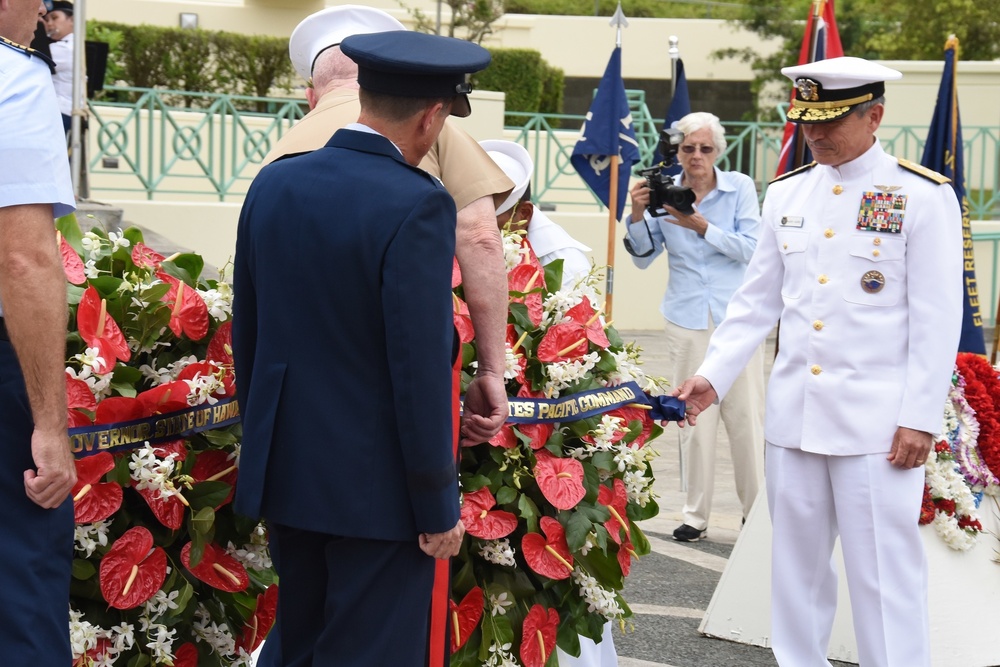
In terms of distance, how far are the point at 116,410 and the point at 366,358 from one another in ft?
2.46

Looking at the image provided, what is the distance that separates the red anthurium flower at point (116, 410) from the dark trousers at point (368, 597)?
1.70ft

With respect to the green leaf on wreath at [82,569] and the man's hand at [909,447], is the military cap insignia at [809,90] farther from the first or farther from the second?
the green leaf on wreath at [82,569]

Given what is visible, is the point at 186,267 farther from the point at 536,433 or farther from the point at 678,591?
the point at 678,591

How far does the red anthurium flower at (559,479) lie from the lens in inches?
131

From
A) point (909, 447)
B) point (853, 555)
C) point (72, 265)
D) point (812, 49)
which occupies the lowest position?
point (853, 555)

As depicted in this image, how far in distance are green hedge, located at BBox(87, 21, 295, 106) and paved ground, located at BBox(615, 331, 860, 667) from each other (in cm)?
968

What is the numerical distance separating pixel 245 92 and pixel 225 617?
44.1 feet

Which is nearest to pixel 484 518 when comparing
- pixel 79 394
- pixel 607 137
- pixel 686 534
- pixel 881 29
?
pixel 79 394

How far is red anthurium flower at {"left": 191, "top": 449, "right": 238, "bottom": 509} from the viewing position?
10.3 feet

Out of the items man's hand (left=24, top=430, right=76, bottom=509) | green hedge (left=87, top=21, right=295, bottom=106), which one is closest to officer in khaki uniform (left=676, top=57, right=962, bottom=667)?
man's hand (left=24, top=430, right=76, bottom=509)

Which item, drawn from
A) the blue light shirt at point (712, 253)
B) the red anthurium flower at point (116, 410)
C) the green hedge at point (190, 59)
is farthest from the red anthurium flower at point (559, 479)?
the green hedge at point (190, 59)

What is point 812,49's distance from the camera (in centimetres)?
732

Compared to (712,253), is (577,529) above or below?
below

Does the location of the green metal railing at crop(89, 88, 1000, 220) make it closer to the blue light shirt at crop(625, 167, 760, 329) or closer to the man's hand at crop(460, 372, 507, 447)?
the blue light shirt at crop(625, 167, 760, 329)
